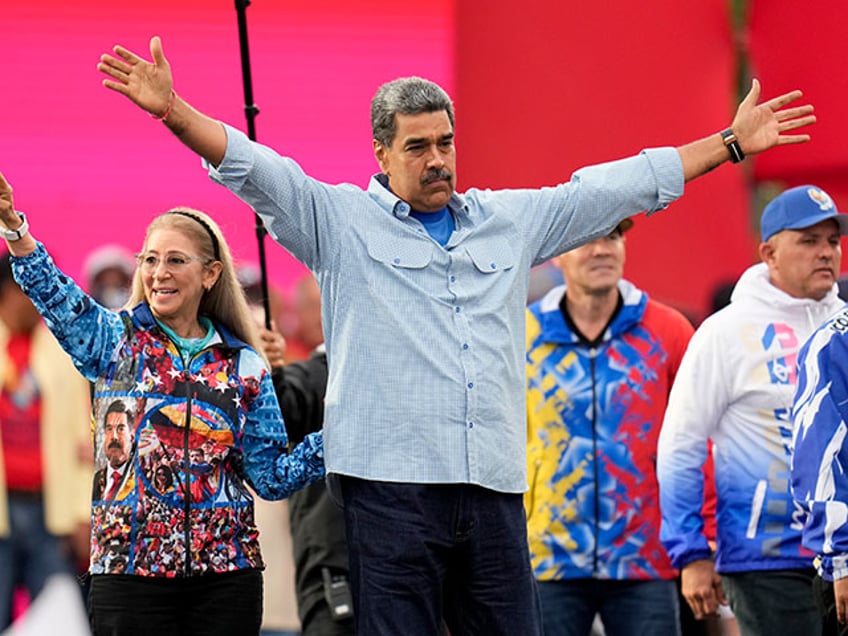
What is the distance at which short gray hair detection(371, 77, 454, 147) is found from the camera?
473cm

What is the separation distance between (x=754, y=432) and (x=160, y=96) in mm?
2569

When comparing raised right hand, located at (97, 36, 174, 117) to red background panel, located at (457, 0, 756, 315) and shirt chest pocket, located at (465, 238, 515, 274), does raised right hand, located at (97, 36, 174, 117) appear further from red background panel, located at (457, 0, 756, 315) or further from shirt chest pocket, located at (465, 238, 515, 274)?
red background panel, located at (457, 0, 756, 315)

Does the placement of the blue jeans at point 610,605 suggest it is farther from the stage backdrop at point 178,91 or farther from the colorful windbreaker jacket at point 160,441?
the stage backdrop at point 178,91

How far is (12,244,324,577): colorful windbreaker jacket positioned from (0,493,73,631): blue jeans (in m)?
3.55

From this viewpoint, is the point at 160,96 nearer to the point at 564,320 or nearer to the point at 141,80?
the point at 141,80

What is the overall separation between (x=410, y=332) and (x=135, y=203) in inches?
257

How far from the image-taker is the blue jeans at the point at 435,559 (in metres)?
4.49

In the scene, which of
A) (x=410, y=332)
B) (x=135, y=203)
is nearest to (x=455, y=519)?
(x=410, y=332)

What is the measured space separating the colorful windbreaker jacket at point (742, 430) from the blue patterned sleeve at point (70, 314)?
82.0 inches

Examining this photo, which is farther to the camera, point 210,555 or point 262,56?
point 262,56

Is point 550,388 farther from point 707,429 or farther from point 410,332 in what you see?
point 410,332

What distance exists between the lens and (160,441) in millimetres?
4895

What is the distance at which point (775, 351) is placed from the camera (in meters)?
5.93

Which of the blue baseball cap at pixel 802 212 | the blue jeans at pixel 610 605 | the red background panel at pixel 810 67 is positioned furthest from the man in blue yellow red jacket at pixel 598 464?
the red background panel at pixel 810 67
